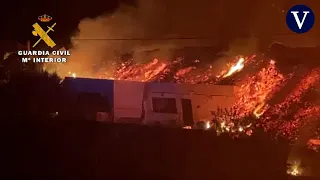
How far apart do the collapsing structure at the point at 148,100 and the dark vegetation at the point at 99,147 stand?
0.34 ft

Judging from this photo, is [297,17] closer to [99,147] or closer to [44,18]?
[99,147]

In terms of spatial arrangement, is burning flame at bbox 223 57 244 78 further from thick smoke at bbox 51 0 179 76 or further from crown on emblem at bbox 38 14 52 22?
crown on emblem at bbox 38 14 52 22

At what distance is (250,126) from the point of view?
3797mm

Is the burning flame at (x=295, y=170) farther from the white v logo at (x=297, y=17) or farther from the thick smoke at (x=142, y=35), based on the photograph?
the white v logo at (x=297, y=17)

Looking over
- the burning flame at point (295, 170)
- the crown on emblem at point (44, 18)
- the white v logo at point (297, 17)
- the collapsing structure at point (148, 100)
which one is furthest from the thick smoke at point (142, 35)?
the burning flame at point (295, 170)

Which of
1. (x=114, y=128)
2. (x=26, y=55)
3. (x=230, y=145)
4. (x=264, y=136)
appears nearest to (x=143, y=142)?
(x=114, y=128)

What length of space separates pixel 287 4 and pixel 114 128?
189 cm

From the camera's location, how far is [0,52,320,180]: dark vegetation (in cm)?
386

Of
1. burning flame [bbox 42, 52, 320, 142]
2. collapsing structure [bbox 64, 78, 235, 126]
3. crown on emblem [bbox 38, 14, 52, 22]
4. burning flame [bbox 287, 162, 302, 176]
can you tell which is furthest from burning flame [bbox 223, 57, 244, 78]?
crown on emblem [bbox 38, 14, 52, 22]

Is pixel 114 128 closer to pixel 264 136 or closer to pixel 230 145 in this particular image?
pixel 230 145

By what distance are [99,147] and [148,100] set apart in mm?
713

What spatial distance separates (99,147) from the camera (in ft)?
13.7

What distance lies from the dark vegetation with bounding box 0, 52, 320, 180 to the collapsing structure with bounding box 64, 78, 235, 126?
4.0 inches

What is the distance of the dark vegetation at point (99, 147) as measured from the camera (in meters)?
3.86
